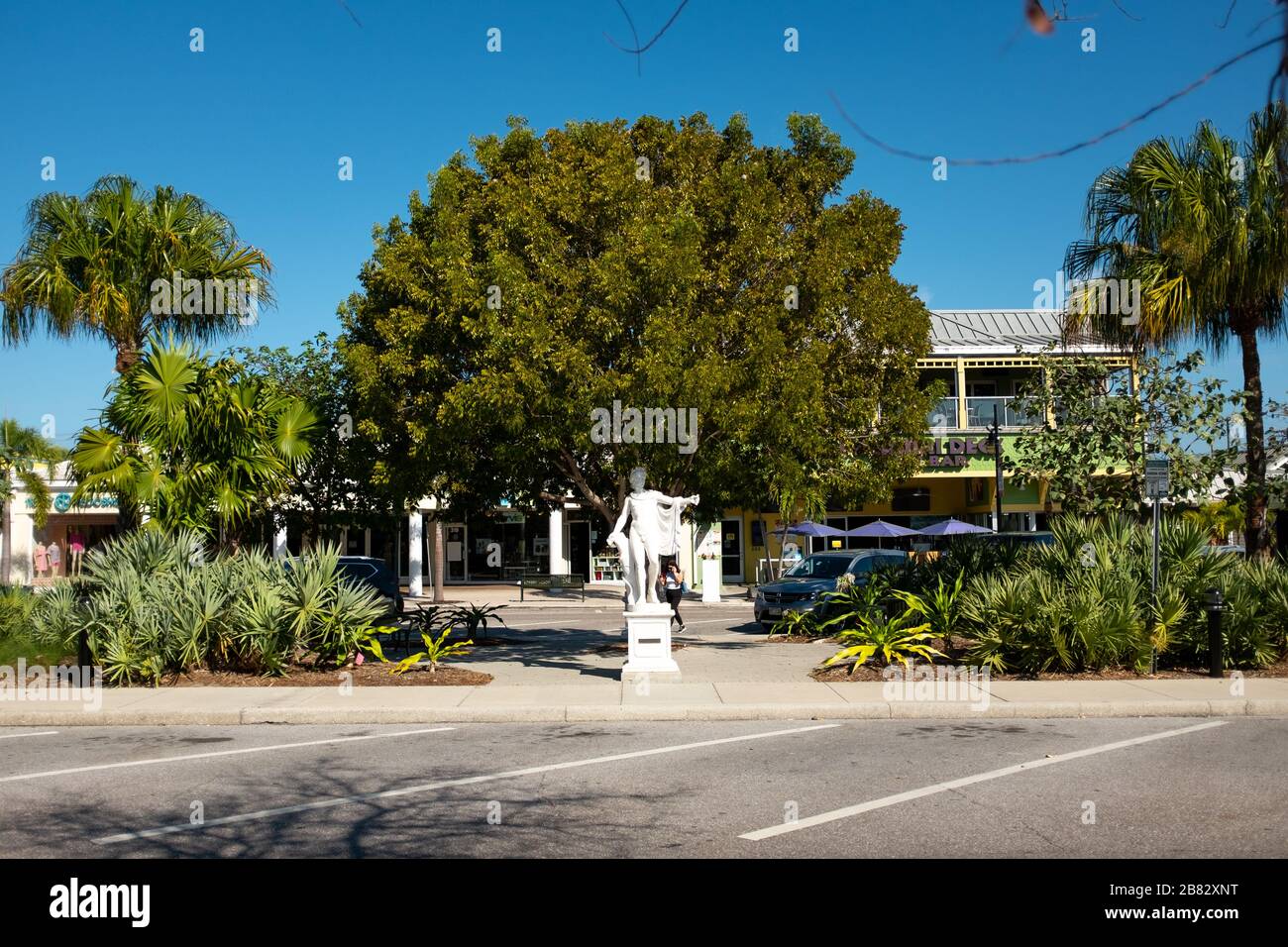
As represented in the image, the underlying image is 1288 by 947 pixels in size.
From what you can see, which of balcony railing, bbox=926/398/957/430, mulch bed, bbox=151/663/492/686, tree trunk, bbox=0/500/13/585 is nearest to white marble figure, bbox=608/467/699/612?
mulch bed, bbox=151/663/492/686

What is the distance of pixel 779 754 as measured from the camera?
899 cm

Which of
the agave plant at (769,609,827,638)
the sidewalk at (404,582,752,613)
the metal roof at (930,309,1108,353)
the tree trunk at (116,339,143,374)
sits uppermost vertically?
the metal roof at (930,309,1108,353)

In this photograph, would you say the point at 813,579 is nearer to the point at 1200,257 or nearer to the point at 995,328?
the point at 1200,257

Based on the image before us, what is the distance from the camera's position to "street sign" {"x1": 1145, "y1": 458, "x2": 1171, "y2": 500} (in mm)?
12633

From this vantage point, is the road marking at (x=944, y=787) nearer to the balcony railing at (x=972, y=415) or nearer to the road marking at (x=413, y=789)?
the road marking at (x=413, y=789)

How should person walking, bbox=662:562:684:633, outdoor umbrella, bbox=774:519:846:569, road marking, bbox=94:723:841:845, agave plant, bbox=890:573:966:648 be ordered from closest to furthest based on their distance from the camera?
road marking, bbox=94:723:841:845 < agave plant, bbox=890:573:966:648 < person walking, bbox=662:562:684:633 < outdoor umbrella, bbox=774:519:846:569

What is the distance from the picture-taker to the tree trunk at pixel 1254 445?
18.7 m

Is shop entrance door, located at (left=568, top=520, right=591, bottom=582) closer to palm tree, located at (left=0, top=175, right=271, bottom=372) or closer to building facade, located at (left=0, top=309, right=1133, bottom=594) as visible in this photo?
building facade, located at (left=0, top=309, right=1133, bottom=594)

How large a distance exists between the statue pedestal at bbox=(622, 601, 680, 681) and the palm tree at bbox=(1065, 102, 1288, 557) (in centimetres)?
1065

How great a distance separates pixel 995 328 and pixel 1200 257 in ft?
86.6

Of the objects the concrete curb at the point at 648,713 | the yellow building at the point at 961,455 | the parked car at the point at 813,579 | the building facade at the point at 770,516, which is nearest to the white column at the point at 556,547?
the building facade at the point at 770,516

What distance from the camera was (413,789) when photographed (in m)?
7.55

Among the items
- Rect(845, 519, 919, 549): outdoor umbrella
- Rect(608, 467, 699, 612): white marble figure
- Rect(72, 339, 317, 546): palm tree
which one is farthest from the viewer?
Rect(845, 519, 919, 549): outdoor umbrella
